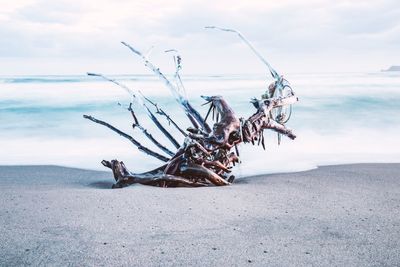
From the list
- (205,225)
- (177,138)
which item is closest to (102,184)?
(205,225)

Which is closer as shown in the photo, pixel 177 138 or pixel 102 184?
pixel 102 184

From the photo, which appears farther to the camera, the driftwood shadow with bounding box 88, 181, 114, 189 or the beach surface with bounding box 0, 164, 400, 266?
the driftwood shadow with bounding box 88, 181, 114, 189

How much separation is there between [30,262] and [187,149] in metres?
1.43

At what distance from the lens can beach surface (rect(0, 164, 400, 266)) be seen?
1.83 metres

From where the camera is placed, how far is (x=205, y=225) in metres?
2.25

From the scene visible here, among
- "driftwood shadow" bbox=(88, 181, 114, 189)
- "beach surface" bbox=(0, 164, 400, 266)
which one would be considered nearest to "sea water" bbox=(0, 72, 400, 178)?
"driftwood shadow" bbox=(88, 181, 114, 189)

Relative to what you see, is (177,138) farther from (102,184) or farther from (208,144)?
(208,144)

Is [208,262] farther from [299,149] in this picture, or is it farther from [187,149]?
[299,149]

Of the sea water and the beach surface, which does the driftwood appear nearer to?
the beach surface

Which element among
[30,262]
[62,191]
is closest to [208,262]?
[30,262]

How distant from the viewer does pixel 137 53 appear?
331cm

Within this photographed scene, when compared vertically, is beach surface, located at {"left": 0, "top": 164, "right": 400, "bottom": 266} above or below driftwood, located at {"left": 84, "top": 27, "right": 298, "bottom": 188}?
below

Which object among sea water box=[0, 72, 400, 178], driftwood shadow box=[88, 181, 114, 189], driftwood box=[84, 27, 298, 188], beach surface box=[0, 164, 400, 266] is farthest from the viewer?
sea water box=[0, 72, 400, 178]

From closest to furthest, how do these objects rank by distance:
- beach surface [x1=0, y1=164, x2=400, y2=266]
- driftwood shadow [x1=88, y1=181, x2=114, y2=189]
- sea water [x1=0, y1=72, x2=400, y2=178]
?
beach surface [x1=0, y1=164, x2=400, y2=266]
driftwood shadow [x1=88, y1=181, x2=114, y2=189]
sea water [x1=0, y1=72, x2=400, y2=178]
